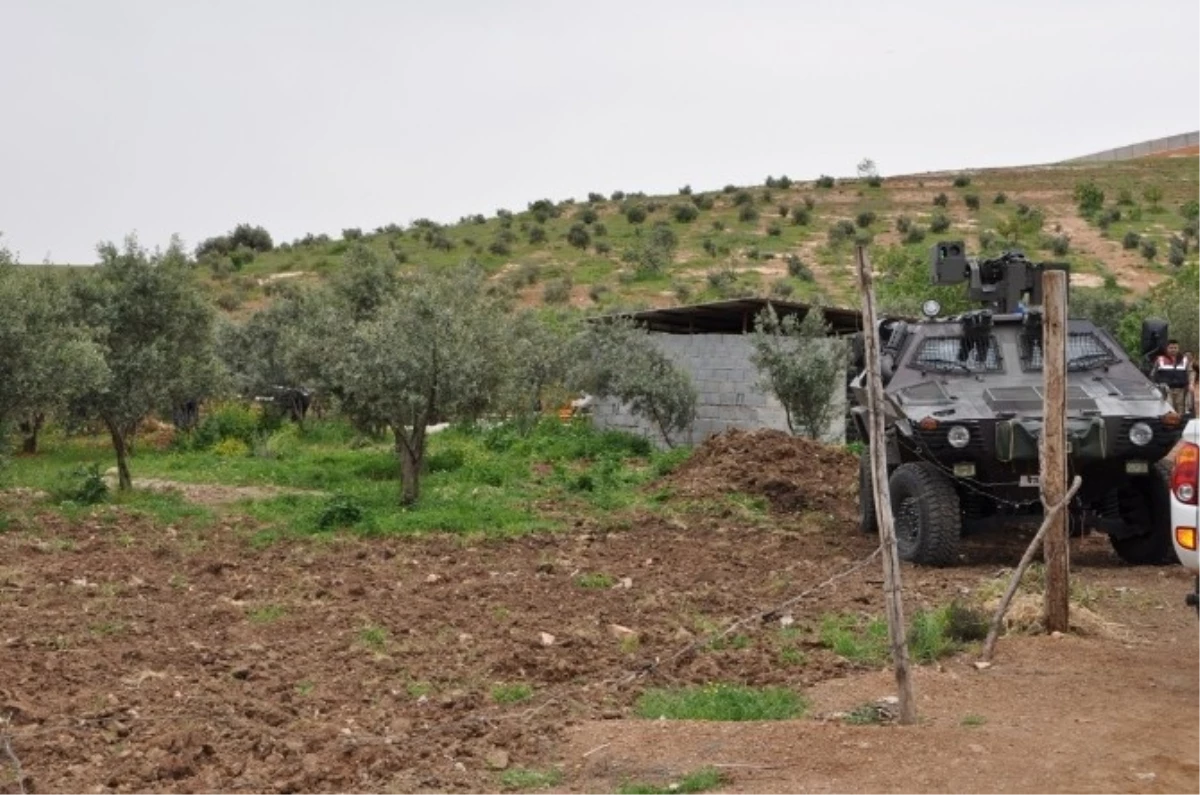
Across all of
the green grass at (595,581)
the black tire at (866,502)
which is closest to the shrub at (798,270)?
the black tire at (866,502)

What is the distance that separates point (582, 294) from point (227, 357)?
15.3 m

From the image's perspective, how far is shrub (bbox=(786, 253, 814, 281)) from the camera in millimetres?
44344

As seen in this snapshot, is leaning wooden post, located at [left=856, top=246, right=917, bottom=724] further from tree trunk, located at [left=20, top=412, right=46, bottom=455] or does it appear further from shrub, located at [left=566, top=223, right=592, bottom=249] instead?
shrub, located at [left=566, top=223, right=592, bottom=249]

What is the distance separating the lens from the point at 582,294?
4544 centimetres

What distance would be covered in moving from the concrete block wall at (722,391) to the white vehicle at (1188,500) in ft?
54.3

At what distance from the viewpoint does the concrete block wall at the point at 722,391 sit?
81.5ft

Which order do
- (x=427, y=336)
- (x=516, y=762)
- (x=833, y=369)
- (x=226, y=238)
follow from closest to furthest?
(x=516, y=762), (x=427, y=336), (x=833, y=369), (x=226, y=238)

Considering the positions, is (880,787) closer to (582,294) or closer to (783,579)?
(783,579)

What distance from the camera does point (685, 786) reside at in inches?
250

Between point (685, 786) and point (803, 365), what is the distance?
55.8 feet

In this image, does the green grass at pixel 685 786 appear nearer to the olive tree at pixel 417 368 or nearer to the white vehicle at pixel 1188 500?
the white vehicle at pixel 1188 500

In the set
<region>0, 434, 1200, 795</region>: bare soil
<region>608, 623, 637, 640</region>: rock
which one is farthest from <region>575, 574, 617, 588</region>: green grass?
Answer: <region>608, 623, 637, 640</region>: rock

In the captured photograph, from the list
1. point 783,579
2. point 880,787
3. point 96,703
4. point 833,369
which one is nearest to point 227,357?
point 833,369

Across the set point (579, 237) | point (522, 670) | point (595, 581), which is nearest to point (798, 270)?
point (579, 237)
